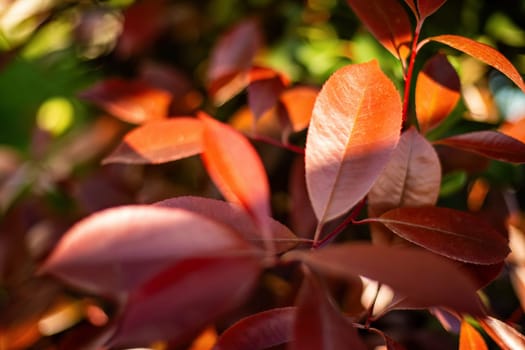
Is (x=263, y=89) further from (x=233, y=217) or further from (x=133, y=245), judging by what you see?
(x=133, y=245)

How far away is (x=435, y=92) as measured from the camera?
559 millimetres

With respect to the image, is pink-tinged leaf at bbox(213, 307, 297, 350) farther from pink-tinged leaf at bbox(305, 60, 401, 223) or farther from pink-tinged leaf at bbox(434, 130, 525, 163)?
pink-tinged leaf at bbox(434, 130, 525, 163)

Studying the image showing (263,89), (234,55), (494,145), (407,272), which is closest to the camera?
(407,272)

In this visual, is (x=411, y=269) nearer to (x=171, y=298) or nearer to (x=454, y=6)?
(x=171, y=298)

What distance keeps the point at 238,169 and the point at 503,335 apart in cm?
24

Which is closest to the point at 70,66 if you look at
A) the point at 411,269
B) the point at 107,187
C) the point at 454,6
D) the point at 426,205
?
the point at 107,187

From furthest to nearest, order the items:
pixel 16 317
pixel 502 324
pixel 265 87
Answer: pixel 16 317 < pixel 265 87 < pixel 502 324

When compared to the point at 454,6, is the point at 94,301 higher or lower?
lower

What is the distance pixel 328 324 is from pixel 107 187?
559mm

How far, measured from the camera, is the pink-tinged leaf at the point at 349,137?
406mm

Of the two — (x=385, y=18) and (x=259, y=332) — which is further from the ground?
(x=385, y=18)

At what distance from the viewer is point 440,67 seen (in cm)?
57

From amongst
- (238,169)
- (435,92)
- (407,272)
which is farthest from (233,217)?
(435,92)

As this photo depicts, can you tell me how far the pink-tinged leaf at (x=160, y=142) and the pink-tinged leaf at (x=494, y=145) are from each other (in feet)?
0.74
